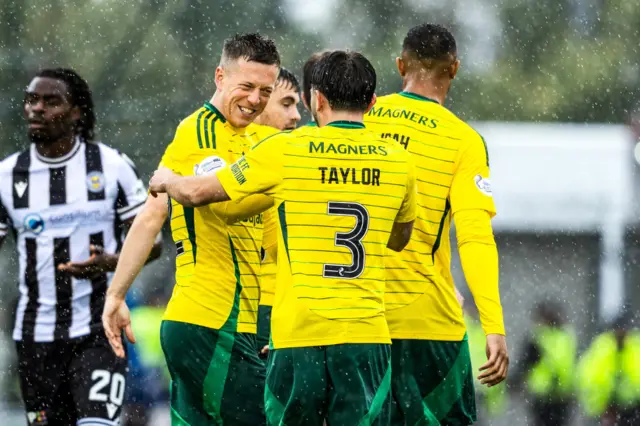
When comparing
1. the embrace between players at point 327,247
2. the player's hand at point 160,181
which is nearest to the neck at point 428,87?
the embrace between players at point 327,247

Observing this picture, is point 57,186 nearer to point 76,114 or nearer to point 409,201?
point 76,114

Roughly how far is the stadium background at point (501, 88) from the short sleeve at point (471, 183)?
9629 mm

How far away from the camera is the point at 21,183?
774cm

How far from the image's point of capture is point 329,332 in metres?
5.46

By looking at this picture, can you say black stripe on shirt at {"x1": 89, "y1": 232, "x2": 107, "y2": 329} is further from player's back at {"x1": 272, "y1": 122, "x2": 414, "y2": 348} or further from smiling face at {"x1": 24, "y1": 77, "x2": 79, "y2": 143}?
player's back at {"x1": 272, "y1": 122, "x2": 414, "y2": 348}

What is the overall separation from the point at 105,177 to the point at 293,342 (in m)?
2.57

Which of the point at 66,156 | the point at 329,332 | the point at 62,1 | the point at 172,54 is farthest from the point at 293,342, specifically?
the point at 62,1

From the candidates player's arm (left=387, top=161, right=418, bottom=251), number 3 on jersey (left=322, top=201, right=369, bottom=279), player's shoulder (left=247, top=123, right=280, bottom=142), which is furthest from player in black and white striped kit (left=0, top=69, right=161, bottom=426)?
number 3 on jersey (left=322, top=201, right=369, bottom=279)

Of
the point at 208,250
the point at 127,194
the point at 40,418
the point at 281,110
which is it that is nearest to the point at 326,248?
the point at 208,250

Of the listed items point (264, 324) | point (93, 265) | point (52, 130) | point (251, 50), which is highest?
point (251, 50)

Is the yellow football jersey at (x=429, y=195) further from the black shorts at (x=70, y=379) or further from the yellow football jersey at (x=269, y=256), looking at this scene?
the black shorts at (x=70, y=379)

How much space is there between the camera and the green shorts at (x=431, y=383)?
639 centimetres

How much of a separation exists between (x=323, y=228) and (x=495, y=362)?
1.09 m

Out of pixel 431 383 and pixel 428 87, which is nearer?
pixel 431 383
